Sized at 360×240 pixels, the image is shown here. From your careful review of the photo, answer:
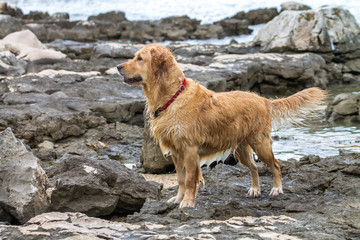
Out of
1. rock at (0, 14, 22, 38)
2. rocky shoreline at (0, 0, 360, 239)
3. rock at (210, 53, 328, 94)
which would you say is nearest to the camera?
rocky shoreline at (0, 0, 360, 239)

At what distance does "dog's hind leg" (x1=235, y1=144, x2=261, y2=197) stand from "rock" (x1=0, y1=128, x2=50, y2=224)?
250 centimetres

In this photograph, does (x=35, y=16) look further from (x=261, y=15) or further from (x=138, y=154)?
(x=138, y=154)

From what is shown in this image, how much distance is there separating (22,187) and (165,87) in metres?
1.94

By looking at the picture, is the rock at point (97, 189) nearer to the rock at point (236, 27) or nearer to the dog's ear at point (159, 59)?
the dog's ear at point (159, 59)

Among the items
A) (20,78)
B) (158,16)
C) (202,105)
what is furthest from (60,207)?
(158,16)

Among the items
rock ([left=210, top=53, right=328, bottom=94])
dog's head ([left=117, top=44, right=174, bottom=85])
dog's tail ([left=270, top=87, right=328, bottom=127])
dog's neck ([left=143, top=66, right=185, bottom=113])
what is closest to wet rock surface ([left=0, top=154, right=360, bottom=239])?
dog's tail ([left=270, top=87, right=328, bottom=127])

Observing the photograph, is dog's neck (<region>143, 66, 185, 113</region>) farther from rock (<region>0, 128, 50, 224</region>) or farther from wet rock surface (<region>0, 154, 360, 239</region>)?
rock (<region>0, 128, 50, 224</region>)

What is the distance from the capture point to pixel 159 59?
17.7 feet

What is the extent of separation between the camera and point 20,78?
40.0 ft

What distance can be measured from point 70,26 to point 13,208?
28704 millimetres

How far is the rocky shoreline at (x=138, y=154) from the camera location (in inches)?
166

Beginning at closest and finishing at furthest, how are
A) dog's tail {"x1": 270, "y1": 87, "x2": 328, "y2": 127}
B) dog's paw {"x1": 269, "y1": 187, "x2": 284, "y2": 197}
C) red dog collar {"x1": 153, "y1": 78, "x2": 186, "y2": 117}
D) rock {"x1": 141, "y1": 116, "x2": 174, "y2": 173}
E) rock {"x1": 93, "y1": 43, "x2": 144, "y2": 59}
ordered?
red dog collar {"x1": 153, "y1": 78, "x2": 186, "y2": 117} < dog's paw {"x1": 269, "y1": 187, "x2": 284, "y2": 197} < dog's tail {"x1": 270, "y1": 87, "x2": 328, "y2": 127} < rock {"x1": 141, "y1": 116, "x2": 174, "y2": 173} < rock {"x1": 93, "y1": 43, "x2": 144, "y2": 59}

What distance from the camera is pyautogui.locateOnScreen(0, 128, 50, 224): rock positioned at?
468cm

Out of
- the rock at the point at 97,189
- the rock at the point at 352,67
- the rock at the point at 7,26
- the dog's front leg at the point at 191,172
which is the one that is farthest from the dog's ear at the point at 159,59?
the rock at the point at 7,26
